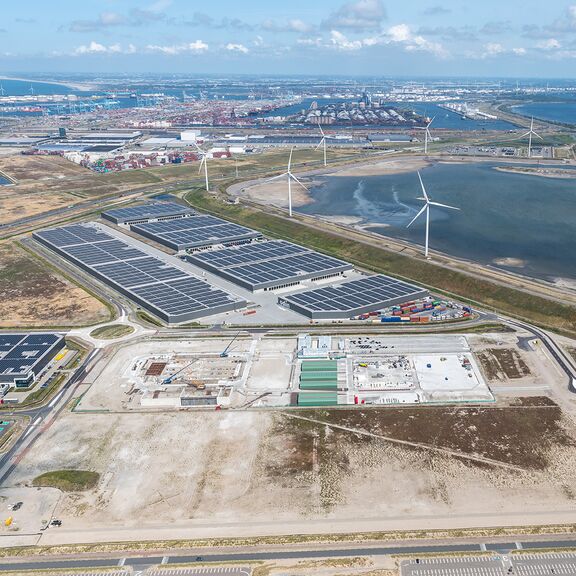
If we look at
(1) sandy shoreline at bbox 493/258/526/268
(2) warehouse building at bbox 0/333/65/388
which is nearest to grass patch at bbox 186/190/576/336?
(1) sandy shoreline at bbox 493/258/526/268

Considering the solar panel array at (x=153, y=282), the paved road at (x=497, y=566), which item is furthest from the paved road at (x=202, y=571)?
the solar panel array at (x=153, y=282)

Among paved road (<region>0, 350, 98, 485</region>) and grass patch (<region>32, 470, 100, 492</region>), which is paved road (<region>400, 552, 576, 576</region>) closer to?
grass patch (<region>32, 470, 100, 492</region>)

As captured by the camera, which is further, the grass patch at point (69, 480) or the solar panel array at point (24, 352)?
the solar panel array at point (24, 352)

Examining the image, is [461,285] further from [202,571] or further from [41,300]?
[41,300]

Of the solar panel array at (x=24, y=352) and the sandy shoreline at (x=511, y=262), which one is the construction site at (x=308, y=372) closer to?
the solar panel array at (x=24, y=352)

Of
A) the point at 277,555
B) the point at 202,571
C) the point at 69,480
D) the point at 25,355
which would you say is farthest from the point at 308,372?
the point at 25,355

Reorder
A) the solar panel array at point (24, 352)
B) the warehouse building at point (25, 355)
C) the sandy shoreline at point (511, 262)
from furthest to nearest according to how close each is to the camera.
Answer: the sandy shoreline at point (511, 262), the solar panel array at point (24, 352), the warehouse building at point (25, 355)

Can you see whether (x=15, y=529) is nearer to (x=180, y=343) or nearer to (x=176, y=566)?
(x=176, y=566)

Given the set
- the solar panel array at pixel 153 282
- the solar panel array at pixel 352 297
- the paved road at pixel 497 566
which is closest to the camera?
the paved road at pixel 497 566
